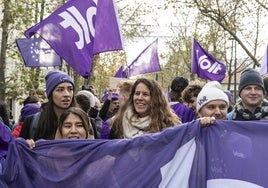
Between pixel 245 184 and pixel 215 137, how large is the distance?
38 centimetres

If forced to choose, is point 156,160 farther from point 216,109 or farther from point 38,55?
point 38,55

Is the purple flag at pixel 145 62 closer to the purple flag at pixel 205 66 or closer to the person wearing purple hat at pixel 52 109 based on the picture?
the purple flag at pixel 205 66

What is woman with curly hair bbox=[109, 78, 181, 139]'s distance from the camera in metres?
4.29

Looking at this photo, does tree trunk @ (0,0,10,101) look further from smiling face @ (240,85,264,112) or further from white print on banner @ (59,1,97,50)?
smiling face @ (240,85,264,112)

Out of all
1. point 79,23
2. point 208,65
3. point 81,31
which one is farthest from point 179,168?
point 208,65

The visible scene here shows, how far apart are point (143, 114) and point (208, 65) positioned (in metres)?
6.66

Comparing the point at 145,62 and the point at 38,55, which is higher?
the point at 38,55

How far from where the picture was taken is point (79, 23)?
17.9 ft

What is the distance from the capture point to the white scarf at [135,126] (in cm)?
428

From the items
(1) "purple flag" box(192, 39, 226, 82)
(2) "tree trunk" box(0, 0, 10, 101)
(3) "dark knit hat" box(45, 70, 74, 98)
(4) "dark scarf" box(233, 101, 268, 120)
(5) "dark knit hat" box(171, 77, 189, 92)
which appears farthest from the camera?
(2) "tree trunk" box(0, 0, 10, 101)

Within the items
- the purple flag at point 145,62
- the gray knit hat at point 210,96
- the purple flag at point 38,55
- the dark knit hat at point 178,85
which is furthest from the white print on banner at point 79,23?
the purple flag at point 38,55

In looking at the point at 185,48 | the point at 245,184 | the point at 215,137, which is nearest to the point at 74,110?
the point at 215,137

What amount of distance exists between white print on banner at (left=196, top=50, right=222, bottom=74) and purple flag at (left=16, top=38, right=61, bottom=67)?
2.87 m

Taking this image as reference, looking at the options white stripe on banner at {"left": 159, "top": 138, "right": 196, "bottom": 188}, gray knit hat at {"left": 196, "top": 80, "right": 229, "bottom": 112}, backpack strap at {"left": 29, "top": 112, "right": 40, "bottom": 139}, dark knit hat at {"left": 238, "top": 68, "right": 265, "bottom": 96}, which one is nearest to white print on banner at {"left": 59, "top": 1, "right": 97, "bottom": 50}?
backpack strap at {"left": 29, "top": 112, "right": 40, "bottom": 139}
